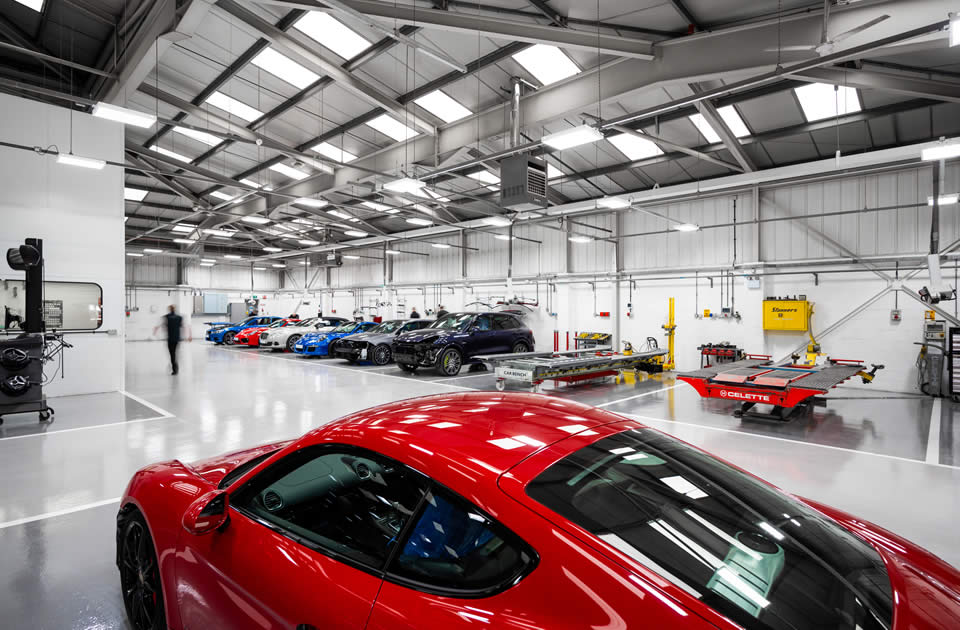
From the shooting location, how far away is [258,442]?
4961 millimetres

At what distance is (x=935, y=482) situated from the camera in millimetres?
3932

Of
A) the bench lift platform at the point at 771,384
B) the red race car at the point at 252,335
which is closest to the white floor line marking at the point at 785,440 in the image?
the bench lift platform at the point at 771,384

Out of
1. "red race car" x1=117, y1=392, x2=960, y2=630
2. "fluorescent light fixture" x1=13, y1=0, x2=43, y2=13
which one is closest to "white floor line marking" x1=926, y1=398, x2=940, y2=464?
"red race car" x1=117, y1=392, x2=960, y2=630

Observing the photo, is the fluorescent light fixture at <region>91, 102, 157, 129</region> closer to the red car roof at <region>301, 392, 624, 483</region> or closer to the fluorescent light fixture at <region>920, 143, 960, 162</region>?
the red car roof at <region>301, 392, 624, 483</region>

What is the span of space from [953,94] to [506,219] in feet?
24.9

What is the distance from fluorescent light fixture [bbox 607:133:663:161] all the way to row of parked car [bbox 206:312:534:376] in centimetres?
487

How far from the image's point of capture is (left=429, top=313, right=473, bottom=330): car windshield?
1099 cm

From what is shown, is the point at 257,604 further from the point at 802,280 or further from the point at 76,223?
the point at 802,280

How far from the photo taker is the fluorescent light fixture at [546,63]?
6762 mm

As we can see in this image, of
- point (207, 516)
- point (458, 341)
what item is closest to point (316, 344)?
point (458, 341)

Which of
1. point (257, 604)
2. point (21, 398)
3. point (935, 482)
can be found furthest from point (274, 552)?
point (21, 398)

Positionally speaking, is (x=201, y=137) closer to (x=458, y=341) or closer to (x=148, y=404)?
(x=148, y=404)

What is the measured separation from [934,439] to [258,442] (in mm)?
7868

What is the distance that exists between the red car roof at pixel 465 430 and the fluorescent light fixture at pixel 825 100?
27.5 feet
